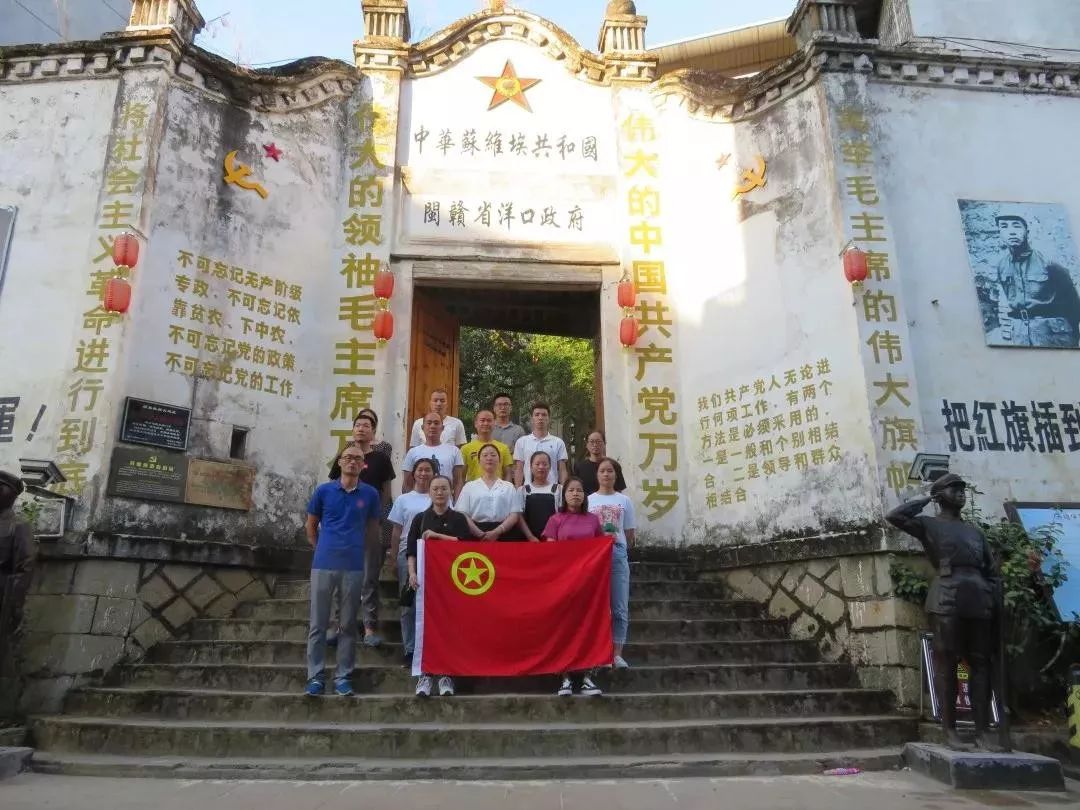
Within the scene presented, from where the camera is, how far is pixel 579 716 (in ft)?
16.1

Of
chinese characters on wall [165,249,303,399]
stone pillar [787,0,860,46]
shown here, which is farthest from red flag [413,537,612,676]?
stone pillar [787,0,860,46]

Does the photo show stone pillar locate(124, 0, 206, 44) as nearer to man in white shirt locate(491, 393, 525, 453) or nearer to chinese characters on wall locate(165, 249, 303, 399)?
chinese characters on wall locate(165, 249, 303, 399)

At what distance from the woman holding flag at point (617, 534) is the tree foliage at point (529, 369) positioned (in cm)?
1287

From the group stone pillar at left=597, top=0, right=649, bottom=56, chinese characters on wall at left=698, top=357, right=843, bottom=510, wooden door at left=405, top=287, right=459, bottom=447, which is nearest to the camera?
chinese characters on wall at left=698, top=357, right=843, bottom=510

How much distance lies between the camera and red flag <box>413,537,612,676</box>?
201 inches

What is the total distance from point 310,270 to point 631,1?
5.77m

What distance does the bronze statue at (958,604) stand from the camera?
4.65 meters

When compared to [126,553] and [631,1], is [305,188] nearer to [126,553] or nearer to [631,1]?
[126,553]

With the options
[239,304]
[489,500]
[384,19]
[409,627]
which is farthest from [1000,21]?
[409,627]

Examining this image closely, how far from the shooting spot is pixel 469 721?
4.84 metres

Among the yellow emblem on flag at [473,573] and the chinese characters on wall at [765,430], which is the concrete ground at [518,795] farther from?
the chinese characters on wall at [765,430]

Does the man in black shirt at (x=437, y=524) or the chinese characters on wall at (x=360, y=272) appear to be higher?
the chinese characters on wall at (x=360, y=272)

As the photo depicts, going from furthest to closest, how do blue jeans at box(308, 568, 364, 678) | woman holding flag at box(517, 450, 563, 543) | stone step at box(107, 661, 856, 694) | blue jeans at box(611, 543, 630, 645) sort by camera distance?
woman holding flag at box(517, 450, 563, 543) → blue jeans at box(611, 543, 630, 645) → stone step at box(107, 661, 856, 694) → blue jeans at box(308, 568, 364, 678)

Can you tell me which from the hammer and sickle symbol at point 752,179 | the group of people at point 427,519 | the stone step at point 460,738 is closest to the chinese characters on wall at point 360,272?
the group of people at point 427,519
